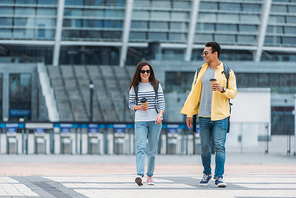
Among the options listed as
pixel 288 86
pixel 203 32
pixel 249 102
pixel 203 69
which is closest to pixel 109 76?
pixel 203 32

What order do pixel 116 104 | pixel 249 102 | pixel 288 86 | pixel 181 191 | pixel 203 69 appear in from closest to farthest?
pixel 181 191
pixel 203 69
pixel 249 102
pixel 116 104
pixel 288 86

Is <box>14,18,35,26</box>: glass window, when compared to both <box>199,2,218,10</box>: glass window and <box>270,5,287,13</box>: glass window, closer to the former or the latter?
<box>199,2,218,10</box>: glass window

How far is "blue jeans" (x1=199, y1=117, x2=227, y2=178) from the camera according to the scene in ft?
23.2

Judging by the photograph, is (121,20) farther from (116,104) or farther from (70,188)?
(70,188)

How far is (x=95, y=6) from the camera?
58.2 meters

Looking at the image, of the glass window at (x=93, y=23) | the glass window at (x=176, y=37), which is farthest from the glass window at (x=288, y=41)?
the glass window at (x=93, y=23)

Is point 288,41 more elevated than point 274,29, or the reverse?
point 274,29

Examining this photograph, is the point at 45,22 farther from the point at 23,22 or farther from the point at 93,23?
the point at 93,23

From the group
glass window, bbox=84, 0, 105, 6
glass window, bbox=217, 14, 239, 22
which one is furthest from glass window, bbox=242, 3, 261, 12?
glass window, bbox=84, 0, 105, 6

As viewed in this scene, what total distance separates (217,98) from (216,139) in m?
0.56

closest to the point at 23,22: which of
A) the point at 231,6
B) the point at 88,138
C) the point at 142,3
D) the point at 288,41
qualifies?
the point at 142,3

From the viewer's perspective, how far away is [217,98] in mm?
7152

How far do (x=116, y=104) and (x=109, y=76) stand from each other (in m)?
8.89

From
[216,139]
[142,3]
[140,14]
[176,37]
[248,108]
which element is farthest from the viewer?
[176,37]
